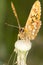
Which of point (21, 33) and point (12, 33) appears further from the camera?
point (12, 33)

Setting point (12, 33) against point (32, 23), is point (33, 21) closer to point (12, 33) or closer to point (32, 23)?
point (32, 23)

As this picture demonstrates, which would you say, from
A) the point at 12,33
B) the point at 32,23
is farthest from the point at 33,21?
the point at 12,33

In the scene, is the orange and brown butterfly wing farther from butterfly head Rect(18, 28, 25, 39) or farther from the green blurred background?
the green blurred background

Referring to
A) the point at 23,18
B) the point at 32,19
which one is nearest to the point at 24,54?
the point at 32,19

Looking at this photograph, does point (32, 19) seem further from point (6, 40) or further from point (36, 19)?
point (6, 40)

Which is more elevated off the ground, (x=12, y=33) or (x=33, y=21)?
(x=33, y=21)

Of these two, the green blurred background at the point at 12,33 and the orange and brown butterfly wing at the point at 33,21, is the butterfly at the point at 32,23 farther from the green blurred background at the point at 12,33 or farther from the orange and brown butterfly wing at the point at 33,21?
the green blurred background at the point at 12,33
